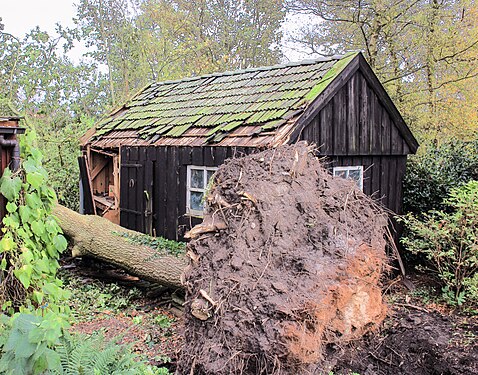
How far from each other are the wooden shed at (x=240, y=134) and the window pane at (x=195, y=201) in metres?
0.02

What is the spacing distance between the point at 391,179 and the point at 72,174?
8567mm

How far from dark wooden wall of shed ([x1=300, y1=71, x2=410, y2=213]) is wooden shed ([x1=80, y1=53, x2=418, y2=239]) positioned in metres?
0.02

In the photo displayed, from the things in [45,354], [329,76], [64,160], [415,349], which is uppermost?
[329,76]

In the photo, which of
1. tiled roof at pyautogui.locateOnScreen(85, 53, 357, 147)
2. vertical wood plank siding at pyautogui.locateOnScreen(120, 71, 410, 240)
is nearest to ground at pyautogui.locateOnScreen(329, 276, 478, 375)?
vertical wood plank siding at pyautogui.locateOnScreen(120, 71, 410, 240)

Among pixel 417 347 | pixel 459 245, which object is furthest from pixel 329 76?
pixel 417 347

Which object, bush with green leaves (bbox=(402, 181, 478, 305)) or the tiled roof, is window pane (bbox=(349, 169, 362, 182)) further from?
the tiled roof

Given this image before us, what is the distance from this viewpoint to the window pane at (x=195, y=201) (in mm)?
8598

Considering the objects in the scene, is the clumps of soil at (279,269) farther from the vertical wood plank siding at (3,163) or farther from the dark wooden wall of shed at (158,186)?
the dark wooden wall of shed at (158,186)

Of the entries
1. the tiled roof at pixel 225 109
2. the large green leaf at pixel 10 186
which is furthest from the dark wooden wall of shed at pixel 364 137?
the large green leaf at pixel 10 186

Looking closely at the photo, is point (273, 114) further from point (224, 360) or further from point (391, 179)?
point (224, 360)

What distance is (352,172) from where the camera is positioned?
8820 mm

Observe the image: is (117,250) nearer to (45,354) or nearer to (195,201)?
(195,201)

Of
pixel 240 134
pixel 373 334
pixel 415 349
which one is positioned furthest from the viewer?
pixel 240 134

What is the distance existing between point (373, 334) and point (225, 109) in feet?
16.7
